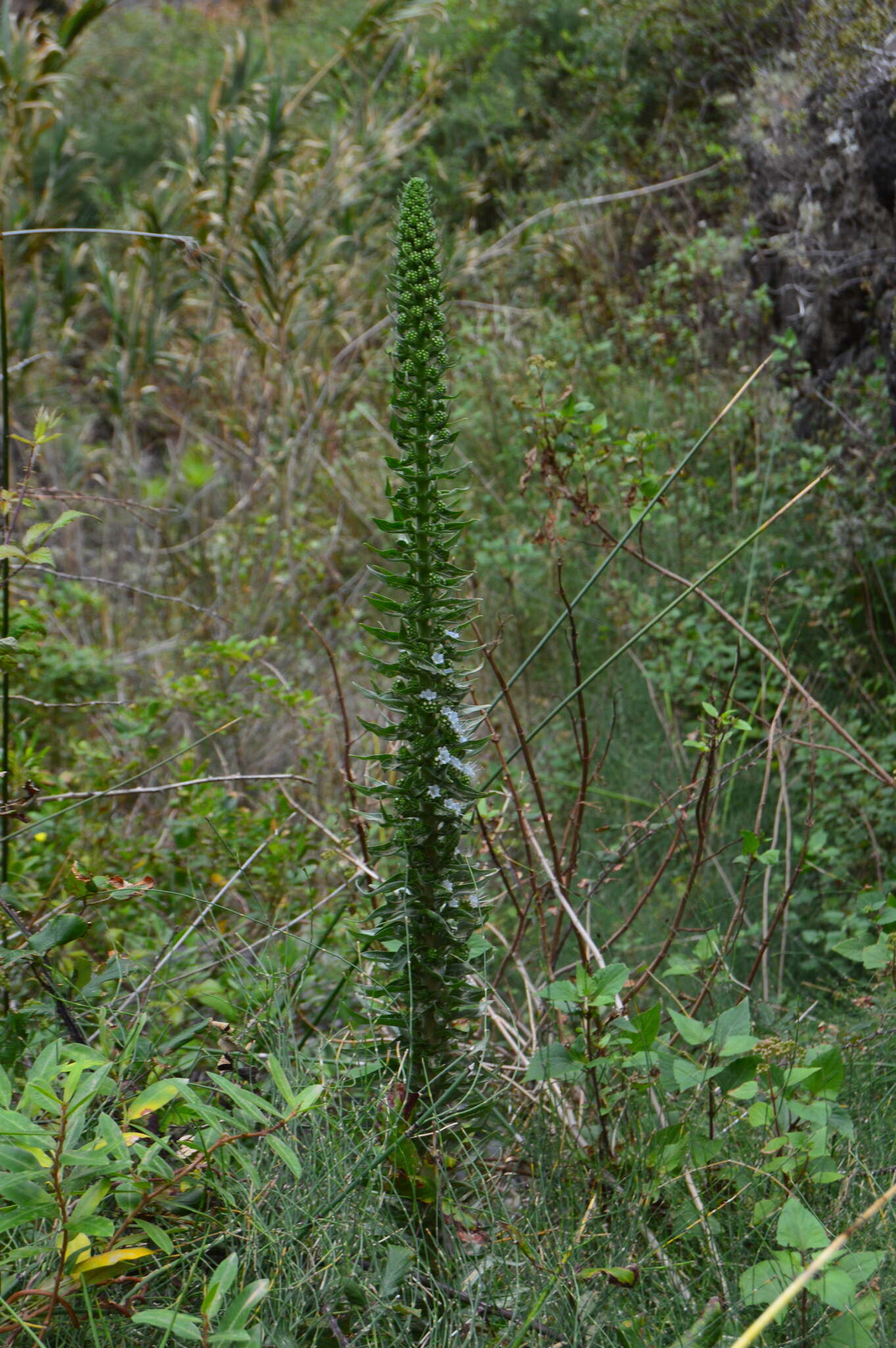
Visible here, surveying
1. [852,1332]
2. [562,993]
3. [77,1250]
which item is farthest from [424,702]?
[852,1332]

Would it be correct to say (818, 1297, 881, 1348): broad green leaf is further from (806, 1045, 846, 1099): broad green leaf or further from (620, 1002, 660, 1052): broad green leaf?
(620, 1002, 660, 1052): broad green leaf

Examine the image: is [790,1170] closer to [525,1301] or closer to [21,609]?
[525,1301]

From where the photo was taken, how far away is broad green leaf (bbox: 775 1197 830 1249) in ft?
4.00

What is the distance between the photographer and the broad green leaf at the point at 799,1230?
1221 millimetres

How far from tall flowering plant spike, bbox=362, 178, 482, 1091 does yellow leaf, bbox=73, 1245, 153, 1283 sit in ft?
1.32

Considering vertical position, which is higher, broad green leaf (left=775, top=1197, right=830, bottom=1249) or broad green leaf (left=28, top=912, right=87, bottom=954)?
broad green leaf (left=28, top=912, right=87, bottom=954)

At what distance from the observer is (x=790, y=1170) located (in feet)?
4.84

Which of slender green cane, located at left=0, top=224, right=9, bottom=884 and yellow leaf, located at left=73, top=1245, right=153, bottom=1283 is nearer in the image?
yellow leaf, located at left=73, top=1245, right=153, bottom=1283

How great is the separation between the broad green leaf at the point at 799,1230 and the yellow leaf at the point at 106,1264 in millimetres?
718

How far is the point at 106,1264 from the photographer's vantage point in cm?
121

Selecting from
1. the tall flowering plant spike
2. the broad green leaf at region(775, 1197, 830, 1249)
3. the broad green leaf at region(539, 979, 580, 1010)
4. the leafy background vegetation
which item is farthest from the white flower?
the broad green leaf at region(775, 1197, 830, 1249)

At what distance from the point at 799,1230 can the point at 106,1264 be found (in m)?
0.78

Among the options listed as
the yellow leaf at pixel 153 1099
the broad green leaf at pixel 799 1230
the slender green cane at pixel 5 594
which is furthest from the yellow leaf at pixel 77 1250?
the broad green leaf at pixel 799 1230

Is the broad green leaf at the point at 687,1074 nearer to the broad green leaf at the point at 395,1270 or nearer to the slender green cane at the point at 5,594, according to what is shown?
the broad green leaf at the point at 395,1270
